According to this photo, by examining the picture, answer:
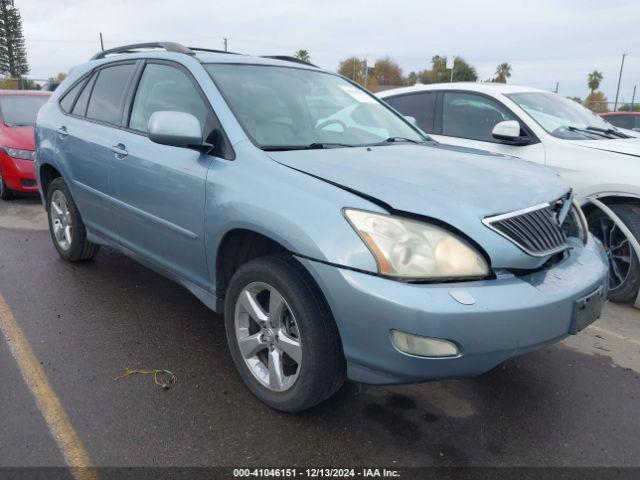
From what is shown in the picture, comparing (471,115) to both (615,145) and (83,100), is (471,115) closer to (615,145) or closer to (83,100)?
(615,145)

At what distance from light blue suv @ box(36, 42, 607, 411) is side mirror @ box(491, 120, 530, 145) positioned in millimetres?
1173

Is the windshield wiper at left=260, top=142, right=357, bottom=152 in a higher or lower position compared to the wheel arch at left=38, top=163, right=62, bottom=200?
higher

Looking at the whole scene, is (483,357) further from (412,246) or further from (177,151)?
(177,151)

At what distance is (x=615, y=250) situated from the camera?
417 centimetres

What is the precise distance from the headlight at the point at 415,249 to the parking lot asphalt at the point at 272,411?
0.84 metres

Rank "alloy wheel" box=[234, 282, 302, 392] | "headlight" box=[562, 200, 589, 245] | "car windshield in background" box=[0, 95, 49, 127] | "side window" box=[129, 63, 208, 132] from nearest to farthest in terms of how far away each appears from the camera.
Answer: "alloy wheel" box=[234, 282, 302, 392] → "headlight" box=[562, 200, 589, 245] → "side window" box=[129, 63, 208, 132] → "car windshield in background" box=[0, 95, 49, 127]

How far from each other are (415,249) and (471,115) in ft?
11.7

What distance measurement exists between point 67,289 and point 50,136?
1.34 m

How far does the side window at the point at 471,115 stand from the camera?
5.11 m

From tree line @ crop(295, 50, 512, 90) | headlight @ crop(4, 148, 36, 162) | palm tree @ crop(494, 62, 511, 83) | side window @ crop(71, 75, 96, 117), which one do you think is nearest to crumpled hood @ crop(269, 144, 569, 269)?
side window @ crop(71, 75, 96, 117)

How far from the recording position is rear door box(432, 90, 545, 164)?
4.78m

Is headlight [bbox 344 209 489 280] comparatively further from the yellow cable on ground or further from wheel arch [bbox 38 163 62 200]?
wheel arch [bbox 38 163 62 200]

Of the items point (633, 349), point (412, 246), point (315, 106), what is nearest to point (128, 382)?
point (412, 246)

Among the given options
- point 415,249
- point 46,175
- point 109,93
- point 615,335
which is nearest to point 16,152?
point 46,175
